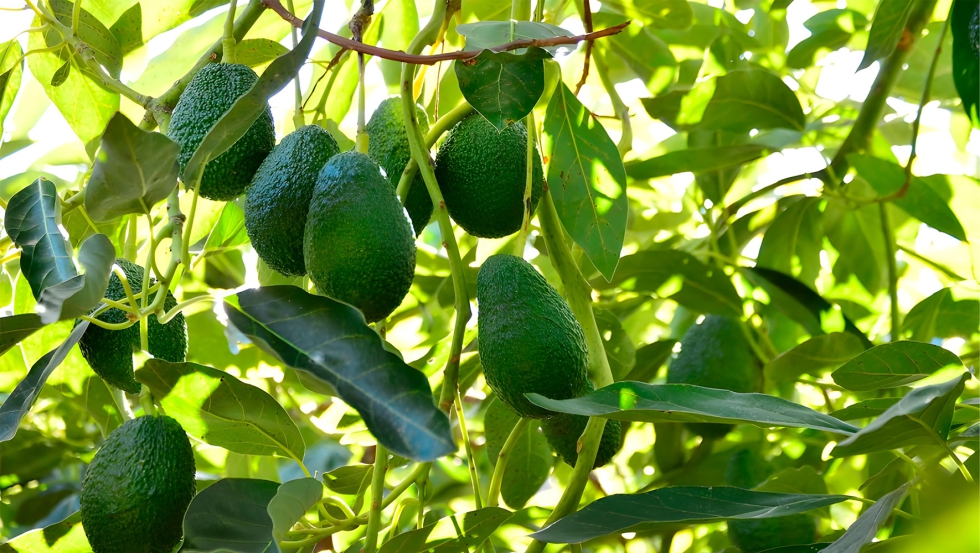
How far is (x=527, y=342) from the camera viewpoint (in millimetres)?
609

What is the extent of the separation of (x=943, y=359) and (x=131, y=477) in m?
0.63

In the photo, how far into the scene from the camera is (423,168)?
638 millimetres

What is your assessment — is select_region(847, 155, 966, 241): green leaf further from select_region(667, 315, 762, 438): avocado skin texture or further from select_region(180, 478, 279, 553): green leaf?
select_region(180, 478, 279, 553): green leaf

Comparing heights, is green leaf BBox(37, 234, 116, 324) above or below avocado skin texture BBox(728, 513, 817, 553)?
above

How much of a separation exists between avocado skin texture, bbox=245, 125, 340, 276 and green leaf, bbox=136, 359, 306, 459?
10 cm

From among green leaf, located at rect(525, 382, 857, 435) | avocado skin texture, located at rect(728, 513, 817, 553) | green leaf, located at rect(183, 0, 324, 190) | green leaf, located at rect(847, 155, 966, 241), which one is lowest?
→ avocado skin texture, located at rect(728, 513, 817, 553)

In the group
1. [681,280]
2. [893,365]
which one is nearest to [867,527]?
[893,365]

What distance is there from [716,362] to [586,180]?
0.40 metres

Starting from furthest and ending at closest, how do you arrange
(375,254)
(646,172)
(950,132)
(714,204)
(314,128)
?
(950,132), (714,204), (646,172), (314,128), (375,254)

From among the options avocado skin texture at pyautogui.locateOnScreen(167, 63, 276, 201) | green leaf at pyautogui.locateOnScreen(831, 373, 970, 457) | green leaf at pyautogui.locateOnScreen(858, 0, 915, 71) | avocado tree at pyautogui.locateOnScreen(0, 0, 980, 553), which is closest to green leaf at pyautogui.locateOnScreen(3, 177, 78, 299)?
avocado tree at pyautogui.locateOnScreen(0, 0, 980, 553)

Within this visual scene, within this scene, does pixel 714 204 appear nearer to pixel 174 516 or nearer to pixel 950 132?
pixel 950 132

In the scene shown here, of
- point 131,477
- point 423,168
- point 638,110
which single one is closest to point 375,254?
point 423,168

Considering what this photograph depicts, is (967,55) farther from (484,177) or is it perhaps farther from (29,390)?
(29,390)

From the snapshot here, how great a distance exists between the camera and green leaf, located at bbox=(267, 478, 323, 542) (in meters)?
0.52
